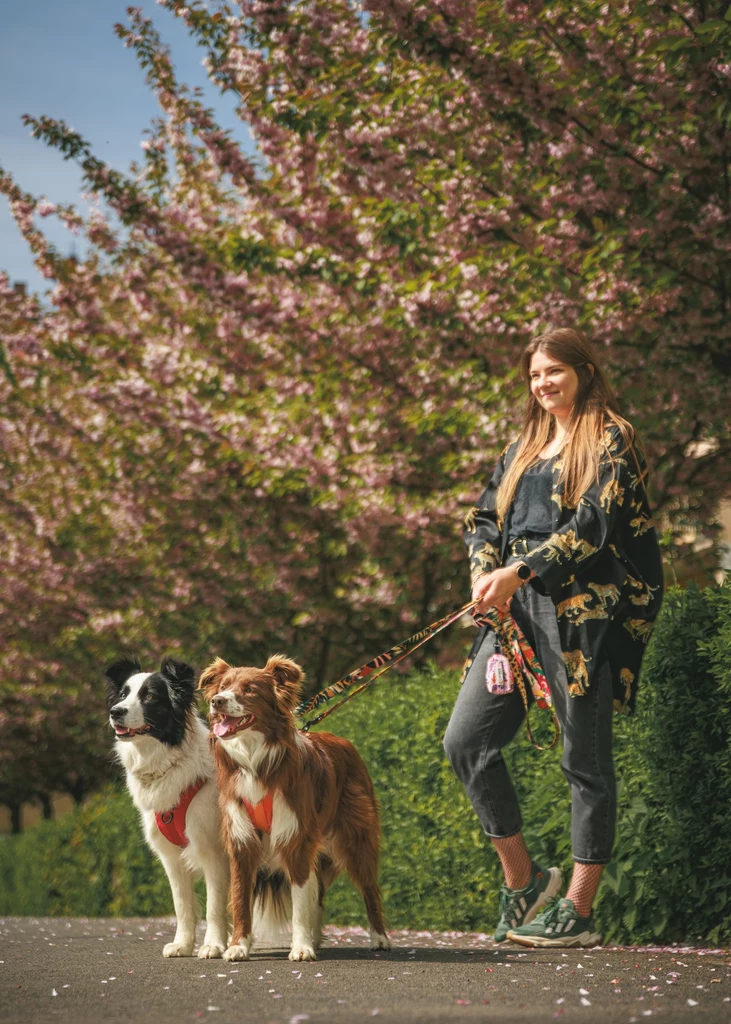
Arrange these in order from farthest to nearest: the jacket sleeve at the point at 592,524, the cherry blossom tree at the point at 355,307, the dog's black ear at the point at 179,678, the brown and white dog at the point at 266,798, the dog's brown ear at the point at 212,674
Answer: the cherry blossom tree at the point at 355,307
the dog's black ear at the point at 179,678
the dog's brown ear at the point at 212,674
the brown and white dog at the point at 266,798
the jacket sleeve at the point at 592,524

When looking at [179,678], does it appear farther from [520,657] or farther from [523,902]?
[523,902]

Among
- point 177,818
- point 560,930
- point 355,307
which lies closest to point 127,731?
point 177,818

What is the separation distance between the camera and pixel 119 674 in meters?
5.44

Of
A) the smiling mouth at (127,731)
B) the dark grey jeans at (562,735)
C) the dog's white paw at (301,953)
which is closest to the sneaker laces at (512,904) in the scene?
the dark grey jeans at (562,735)

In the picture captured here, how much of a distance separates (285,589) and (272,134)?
440 centimetres

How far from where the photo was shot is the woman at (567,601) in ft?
15.1

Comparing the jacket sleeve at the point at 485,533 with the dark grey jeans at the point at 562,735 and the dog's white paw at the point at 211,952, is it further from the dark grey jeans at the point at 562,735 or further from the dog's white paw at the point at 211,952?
the dog's white paw at the point at 211,952

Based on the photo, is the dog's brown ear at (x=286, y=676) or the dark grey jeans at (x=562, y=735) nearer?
the dark grey jeans at (x=562, y=735)

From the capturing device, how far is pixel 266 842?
478cm

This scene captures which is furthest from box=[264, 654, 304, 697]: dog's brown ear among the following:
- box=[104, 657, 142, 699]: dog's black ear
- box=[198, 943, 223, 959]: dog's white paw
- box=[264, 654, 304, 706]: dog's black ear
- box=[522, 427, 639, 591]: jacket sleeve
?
box=[198, 943, 223, 959]: dog's white paw

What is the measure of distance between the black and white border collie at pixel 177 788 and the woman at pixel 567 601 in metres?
1.08

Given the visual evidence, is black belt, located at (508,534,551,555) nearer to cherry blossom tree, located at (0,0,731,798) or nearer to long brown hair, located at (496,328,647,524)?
long brown hair, located at (496,328,647,524)

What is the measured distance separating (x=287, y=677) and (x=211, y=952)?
119 centimetres

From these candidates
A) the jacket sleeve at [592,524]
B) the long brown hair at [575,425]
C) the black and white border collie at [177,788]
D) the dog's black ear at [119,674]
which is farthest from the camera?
the dog's black ear at [119,674]
